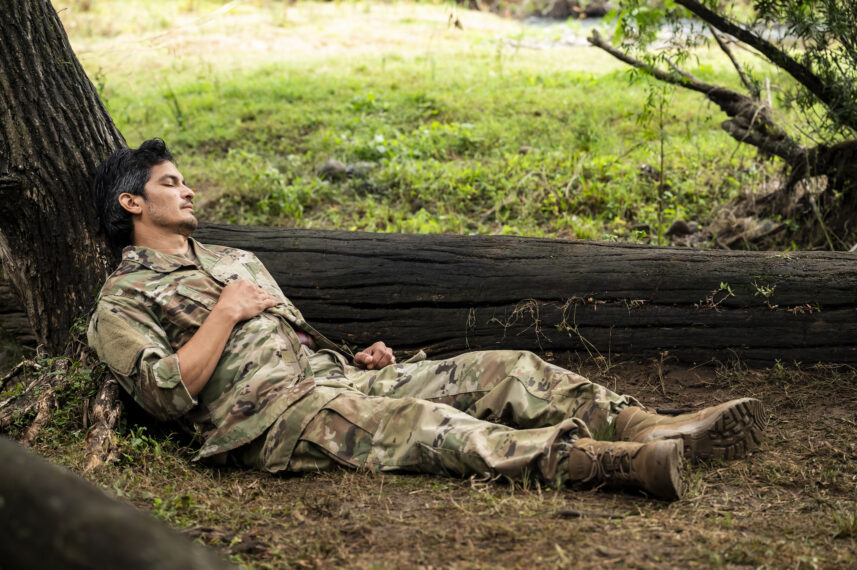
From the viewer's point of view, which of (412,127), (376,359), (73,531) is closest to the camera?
(73,531)

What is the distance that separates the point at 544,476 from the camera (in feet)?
9.02

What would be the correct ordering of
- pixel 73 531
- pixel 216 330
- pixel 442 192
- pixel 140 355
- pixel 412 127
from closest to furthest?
pixel 73 531, pixel 140 355, pixel 216 330, pixel 442 192, pixel 412 127

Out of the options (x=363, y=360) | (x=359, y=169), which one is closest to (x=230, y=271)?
(x=363, y=360)

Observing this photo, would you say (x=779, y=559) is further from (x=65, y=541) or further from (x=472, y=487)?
(x=65, y=541)

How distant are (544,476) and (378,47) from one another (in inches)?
384

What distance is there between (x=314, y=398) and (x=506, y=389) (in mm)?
819

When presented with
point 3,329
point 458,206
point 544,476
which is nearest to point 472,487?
point 544,476

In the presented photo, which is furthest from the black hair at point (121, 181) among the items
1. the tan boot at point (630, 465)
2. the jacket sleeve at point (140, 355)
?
the tan boot at point (630, 465)

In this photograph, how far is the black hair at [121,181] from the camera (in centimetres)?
365

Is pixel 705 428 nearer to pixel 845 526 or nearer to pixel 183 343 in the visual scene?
pixel 845 526

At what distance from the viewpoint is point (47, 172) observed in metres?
3.82

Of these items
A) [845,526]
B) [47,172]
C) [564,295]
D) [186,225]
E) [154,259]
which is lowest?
[845,526]

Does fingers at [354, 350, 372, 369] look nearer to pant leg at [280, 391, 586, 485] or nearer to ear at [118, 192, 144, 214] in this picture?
pant leg at [280, 391, 586, 485]

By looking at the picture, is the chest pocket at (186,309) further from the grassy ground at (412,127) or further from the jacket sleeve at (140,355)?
the grassy ground at (412,127)
